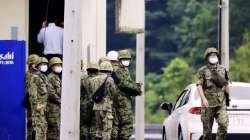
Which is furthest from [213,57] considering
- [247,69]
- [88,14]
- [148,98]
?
[148,98]

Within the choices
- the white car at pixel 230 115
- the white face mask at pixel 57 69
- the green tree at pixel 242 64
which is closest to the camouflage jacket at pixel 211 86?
the white car at pixel 230 115

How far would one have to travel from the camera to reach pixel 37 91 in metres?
21.2

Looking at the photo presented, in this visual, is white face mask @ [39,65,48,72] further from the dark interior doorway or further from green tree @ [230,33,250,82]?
green tree @ [230,33,250,82]

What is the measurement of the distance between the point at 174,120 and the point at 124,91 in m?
2.24

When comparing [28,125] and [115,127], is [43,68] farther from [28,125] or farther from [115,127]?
[115,127]

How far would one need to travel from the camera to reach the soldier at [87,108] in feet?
70.1

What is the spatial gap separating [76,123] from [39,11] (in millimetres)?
10819

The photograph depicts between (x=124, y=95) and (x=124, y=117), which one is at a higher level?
(x=124, y=95)

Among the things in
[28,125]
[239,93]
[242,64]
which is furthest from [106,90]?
[242,64]

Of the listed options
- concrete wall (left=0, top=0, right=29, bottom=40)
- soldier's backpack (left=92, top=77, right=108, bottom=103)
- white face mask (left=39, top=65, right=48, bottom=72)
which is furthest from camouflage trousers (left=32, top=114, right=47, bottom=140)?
concrete wall (left=0, top=0, right=29, bottom=40)

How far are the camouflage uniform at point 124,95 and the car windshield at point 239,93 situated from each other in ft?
5.95

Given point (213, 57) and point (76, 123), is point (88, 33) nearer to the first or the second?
point (213, 57)

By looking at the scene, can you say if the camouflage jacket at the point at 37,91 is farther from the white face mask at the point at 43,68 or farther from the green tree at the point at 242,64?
the green tree at the point at 242,64

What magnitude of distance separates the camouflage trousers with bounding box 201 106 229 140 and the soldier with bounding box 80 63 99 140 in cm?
194
